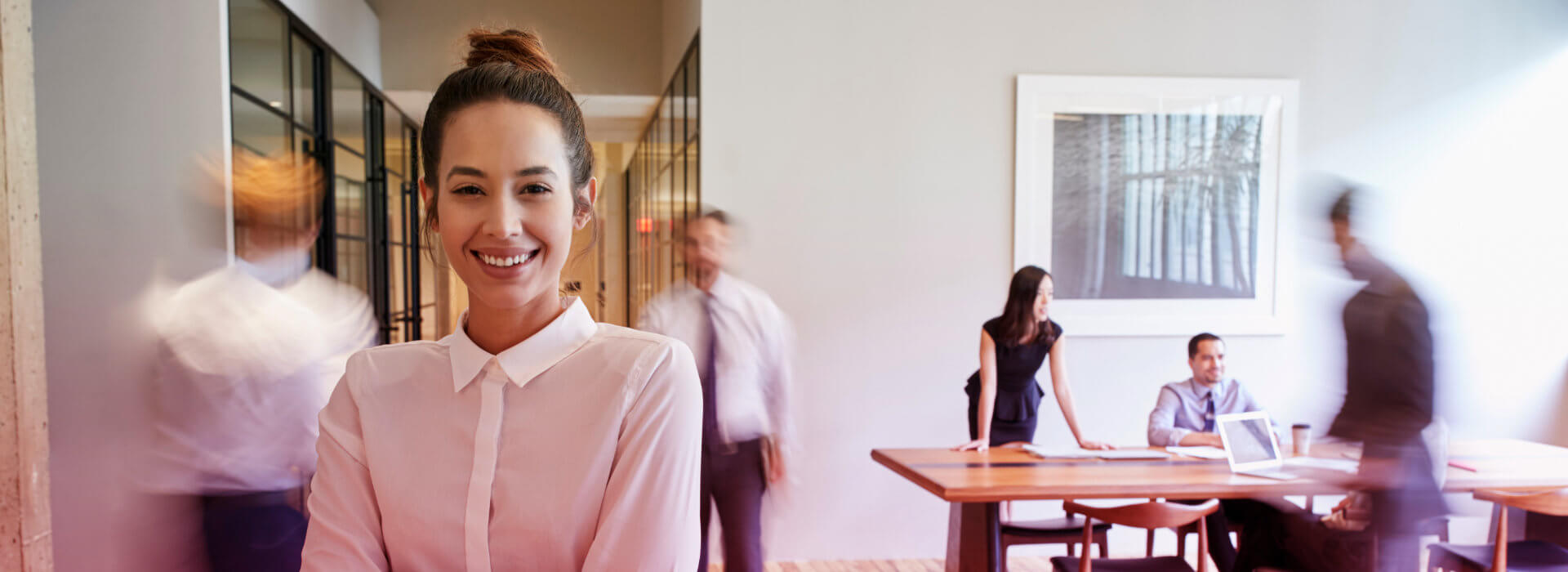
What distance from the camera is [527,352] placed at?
0.94m

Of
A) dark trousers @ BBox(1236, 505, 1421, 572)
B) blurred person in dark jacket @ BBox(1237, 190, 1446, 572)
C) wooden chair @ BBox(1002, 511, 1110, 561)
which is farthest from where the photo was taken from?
wooden chair @ BBox(1002, 511, 1110, 561)

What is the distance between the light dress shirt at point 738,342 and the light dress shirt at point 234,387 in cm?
114

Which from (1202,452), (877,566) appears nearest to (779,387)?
(877,566)

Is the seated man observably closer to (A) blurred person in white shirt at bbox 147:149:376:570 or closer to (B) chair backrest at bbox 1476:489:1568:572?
(B) chair backrest at bbox 1476:489:1568:572

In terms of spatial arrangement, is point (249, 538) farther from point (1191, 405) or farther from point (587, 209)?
point (1191, 405)

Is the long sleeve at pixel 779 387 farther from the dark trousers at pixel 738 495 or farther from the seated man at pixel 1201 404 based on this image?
the seated man at pixel 1201 404

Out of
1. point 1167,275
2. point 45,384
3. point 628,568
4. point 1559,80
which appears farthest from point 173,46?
point 1559,80

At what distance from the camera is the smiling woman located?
2.94ft

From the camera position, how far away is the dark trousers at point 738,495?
297cm

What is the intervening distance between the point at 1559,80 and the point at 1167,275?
247 cm

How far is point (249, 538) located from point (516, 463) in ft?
6.14

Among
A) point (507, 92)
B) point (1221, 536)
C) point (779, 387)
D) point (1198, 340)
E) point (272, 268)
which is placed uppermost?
point (507, 92)

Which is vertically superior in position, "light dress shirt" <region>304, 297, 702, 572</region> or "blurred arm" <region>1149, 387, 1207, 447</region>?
"light dress shirt" <region>304, 297, 702, 572</region>

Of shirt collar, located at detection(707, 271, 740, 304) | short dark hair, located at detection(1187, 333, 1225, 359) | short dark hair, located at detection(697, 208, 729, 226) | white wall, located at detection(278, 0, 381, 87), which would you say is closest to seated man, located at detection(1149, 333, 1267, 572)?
short dark hair, located at detection(1187, 333, 1225, 359)
